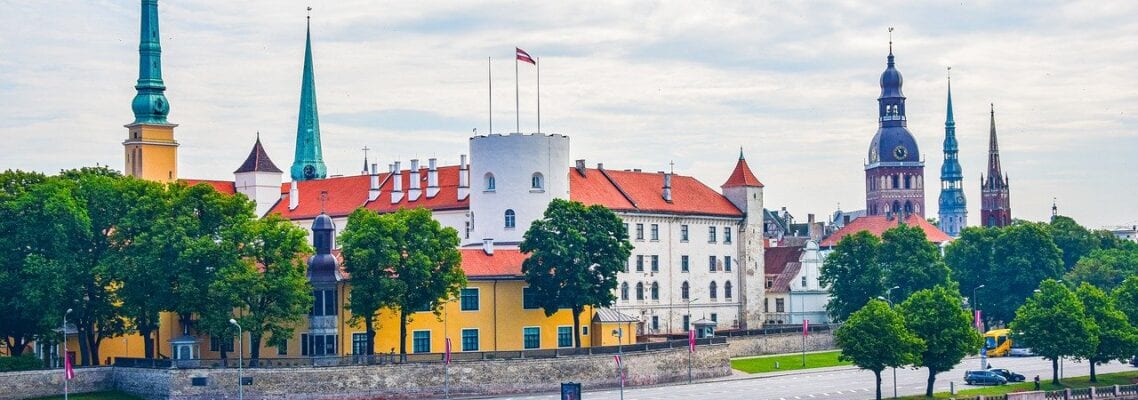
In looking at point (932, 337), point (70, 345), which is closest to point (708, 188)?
point (932, 337)

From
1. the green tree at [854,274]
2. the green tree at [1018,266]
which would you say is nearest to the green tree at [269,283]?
the green tree at [854,274]

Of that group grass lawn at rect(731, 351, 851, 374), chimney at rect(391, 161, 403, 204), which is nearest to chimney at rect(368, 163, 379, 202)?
chimney at rect(391, 161, 403, 204)

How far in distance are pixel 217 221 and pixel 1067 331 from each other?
50.1 meters

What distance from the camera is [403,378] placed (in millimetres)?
96750

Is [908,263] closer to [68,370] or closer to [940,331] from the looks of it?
[940,331]

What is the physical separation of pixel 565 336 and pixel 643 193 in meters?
24.4

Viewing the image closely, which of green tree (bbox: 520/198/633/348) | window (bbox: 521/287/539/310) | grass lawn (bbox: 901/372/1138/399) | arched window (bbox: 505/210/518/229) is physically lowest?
grass lawn (bbox: 901/372/1138/399)

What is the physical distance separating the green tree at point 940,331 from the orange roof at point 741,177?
4630 centimetres

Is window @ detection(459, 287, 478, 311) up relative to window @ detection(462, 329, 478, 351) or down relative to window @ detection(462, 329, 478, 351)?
up

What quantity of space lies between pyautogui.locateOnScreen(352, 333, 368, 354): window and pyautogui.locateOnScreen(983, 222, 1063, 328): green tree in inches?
2630

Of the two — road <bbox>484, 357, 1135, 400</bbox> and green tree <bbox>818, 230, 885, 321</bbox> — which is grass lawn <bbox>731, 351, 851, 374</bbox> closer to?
road <bbox>484, 357, 1135, 400</bbox>

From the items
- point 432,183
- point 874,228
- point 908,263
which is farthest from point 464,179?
point 874,228

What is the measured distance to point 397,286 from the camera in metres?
100

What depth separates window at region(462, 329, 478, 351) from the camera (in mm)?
109750
